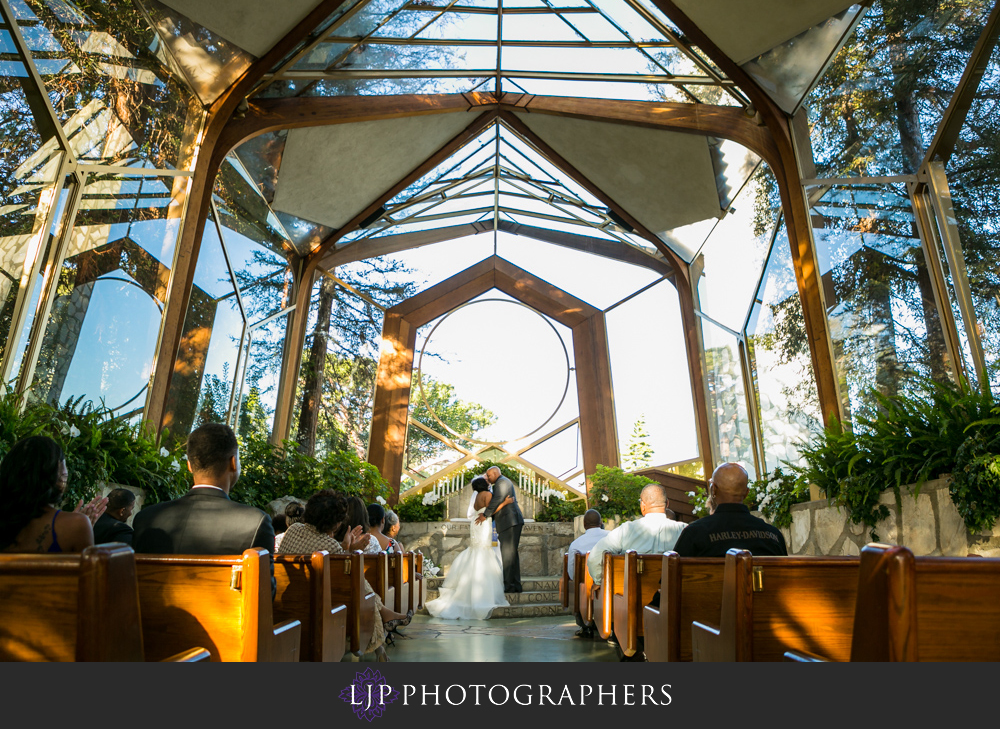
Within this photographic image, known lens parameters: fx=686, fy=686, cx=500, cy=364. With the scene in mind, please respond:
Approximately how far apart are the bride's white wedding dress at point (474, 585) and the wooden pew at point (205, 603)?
6097 millimetres

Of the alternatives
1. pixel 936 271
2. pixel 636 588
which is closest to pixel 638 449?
pixel 936 271

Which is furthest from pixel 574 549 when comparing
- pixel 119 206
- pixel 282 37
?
pixel 282 37

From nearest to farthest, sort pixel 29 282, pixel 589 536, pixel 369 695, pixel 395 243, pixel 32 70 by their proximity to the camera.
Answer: pixel 369 695 < pixel 32 70 < pixel 29 282 < pixel 589 536 < pixel 395 243

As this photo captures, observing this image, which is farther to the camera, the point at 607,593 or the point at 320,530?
the point at 607,593

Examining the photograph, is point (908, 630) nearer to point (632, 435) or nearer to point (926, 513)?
point (926, 513)

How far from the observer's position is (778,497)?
6.07 m

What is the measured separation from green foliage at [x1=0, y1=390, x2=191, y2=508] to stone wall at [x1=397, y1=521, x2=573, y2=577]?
5487mm

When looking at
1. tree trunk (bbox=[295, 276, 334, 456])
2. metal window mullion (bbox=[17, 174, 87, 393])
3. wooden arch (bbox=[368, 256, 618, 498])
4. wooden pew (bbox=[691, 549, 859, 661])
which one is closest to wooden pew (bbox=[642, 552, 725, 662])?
wooden pew (bbox=[691, 549, 859, 661])

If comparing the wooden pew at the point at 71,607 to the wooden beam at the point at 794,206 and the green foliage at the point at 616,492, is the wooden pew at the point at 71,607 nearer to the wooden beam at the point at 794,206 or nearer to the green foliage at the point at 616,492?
the wooden beam at the point at 794,206

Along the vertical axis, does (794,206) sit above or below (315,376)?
above

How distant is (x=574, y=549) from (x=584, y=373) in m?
6.02

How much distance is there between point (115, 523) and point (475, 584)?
508 cm

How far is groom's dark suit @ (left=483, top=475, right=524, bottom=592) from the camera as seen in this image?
8492 millimetres

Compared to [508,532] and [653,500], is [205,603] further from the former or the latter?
[508,532]
